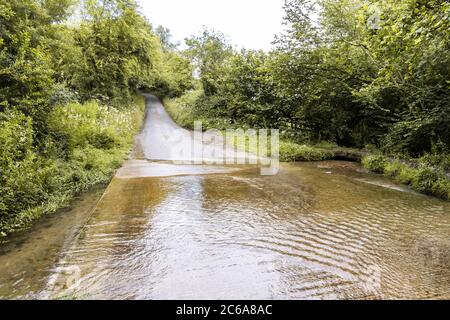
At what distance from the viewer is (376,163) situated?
8602 millimetres

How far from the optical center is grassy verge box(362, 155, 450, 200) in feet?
20.6

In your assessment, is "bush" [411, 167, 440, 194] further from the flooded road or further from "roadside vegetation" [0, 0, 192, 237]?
"roadside vegetation" [0, 0, 192, 237]

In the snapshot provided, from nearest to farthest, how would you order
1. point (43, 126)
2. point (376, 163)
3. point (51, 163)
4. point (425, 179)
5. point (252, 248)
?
point (252, 248) → point (51, 163) → point (425, 179) → point (43, 126) → point (376, 163)

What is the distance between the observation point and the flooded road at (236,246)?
9.54ft

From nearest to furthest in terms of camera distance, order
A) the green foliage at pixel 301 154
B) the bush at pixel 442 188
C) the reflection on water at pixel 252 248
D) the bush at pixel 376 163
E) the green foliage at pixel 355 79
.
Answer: the reflection on water at pixel 252 248, the green foliage at pixel 355 79, the bush at pixel 442 188, the bush at pixel 376 163, the green foliage at pixel 301 154

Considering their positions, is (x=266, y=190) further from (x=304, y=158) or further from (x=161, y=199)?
(x=304, y=158)

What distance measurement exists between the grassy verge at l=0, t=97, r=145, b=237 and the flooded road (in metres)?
0.40

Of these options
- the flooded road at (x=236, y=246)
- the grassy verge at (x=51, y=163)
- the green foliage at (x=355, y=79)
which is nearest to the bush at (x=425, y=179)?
the flooded road at (x=236, y=246)

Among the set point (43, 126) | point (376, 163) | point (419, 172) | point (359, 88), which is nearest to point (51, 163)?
point (43, 126)

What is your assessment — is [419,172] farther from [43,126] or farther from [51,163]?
[43,126]

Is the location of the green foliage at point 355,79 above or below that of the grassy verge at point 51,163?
above

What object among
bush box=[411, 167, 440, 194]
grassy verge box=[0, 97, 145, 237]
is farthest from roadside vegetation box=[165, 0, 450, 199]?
grassy verge box=[0, 97, 145, 237]

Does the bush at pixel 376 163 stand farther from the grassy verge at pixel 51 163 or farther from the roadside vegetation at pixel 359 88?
the grassy verge at pixel 51 163

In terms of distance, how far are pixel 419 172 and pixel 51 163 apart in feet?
24.4
